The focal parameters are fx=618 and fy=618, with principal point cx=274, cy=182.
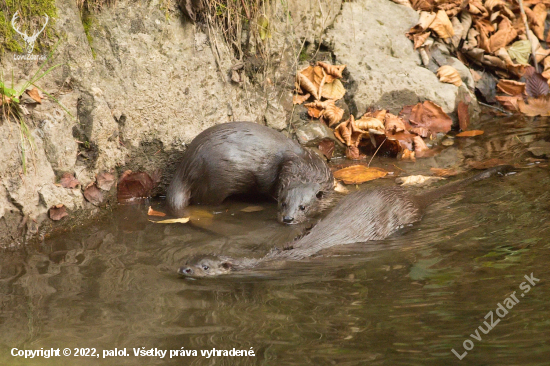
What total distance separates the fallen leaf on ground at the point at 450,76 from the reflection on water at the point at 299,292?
1721mm

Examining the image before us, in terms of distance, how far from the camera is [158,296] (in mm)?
2625

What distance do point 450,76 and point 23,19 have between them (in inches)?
133

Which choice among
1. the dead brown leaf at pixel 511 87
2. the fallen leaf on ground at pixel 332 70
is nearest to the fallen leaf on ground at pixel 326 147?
the fallen leaf on ground at pixel 332 70

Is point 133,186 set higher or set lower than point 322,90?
lower

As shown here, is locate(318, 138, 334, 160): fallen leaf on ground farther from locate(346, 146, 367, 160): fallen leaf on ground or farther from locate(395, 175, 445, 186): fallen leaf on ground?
locate(395, 175, 445, 186): fallen leaf on ground

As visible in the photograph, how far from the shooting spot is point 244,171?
4059 millimetres

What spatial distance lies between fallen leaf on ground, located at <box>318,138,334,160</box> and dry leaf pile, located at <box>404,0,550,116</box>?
49.3 inches

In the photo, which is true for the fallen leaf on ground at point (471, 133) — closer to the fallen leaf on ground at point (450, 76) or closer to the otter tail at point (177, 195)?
the fallen leaf on ground at point (450, 76)

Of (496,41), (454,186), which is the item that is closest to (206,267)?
(454,186)

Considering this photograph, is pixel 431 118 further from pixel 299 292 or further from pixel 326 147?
pixel 299 292

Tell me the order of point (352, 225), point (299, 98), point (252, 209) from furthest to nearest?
point (299, 98)
point (252, 209)
point (352, 225)

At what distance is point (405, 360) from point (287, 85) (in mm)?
3174

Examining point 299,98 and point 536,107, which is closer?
point 299,98

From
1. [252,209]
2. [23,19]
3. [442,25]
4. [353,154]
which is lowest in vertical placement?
[252,209]
